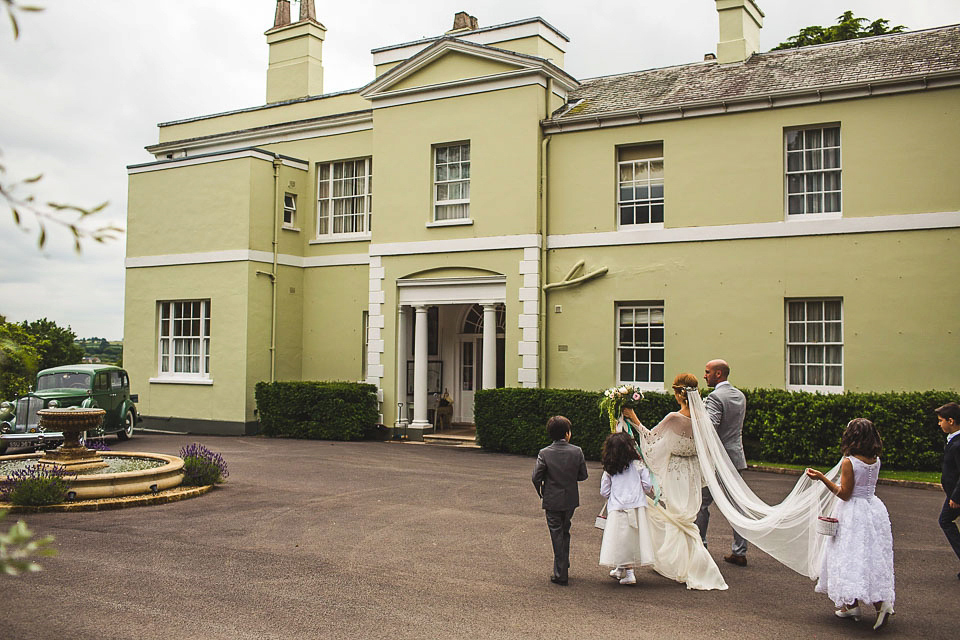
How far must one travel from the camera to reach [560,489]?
7953 millimetres

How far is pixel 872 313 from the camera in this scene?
1617 centimetres

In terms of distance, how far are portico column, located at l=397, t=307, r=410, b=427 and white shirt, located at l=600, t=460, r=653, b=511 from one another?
1298 centimetres

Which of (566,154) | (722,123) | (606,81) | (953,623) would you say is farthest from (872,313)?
(953,623)

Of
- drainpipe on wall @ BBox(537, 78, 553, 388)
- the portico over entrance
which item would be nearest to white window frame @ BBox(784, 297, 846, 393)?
drainpipe on wall @ BBox(537, 78, 553, 388)

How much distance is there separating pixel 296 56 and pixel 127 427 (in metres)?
12.5

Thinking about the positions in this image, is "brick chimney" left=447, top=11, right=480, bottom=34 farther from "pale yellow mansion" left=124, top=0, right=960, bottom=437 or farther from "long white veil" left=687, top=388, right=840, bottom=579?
"long white veil" left=687, top=388, right=840, bottom=579

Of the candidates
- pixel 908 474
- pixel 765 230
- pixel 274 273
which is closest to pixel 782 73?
pixel 765 230

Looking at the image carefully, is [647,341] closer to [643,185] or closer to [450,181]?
[643,185]

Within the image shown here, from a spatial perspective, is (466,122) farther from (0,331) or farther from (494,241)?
(0,331)

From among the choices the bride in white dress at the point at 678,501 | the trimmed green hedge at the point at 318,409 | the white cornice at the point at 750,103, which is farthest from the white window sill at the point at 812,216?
the trimmed green hedge at the point at 318,409

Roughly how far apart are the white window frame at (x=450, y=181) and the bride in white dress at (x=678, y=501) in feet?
39.8

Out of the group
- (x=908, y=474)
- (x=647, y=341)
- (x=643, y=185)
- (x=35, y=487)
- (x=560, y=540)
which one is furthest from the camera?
(x=643, y=185)

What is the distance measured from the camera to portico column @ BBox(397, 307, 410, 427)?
68.1ft

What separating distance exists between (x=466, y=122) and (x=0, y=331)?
18060mm
